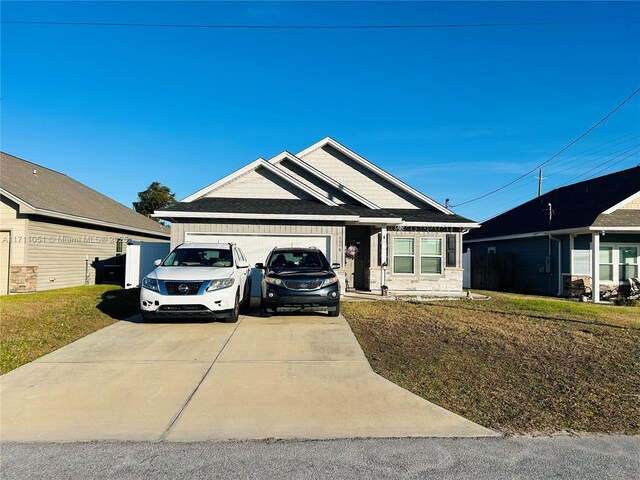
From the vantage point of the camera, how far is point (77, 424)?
4.38 m

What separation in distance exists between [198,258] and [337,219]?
16.1ft

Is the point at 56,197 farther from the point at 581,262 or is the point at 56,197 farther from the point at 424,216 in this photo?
the point at 581,262

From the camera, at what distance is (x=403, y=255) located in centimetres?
1705

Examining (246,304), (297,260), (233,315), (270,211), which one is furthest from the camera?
(270,211)

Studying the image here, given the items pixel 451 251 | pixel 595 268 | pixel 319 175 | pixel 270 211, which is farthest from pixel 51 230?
pixel 595 268

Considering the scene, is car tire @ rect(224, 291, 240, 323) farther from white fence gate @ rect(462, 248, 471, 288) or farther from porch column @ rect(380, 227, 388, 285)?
white fence gate @ rect(462, 248, 471, 288)

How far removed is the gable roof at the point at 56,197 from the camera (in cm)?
1502

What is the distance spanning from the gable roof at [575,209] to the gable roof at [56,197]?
19.0 m

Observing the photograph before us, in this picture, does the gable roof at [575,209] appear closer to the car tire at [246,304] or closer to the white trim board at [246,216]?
the white trim board at [246,216]

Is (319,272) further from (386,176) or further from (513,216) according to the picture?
(513,216)

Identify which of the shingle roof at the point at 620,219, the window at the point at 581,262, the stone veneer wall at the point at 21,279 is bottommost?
the stone veneer wall at the point at 21,279

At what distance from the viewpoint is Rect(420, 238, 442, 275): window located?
17016mm

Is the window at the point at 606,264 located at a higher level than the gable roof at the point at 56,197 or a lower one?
lower

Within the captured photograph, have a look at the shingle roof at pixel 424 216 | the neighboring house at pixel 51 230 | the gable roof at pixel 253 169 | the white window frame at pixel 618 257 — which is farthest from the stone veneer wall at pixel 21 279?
the white window frame at pixel 618 257
